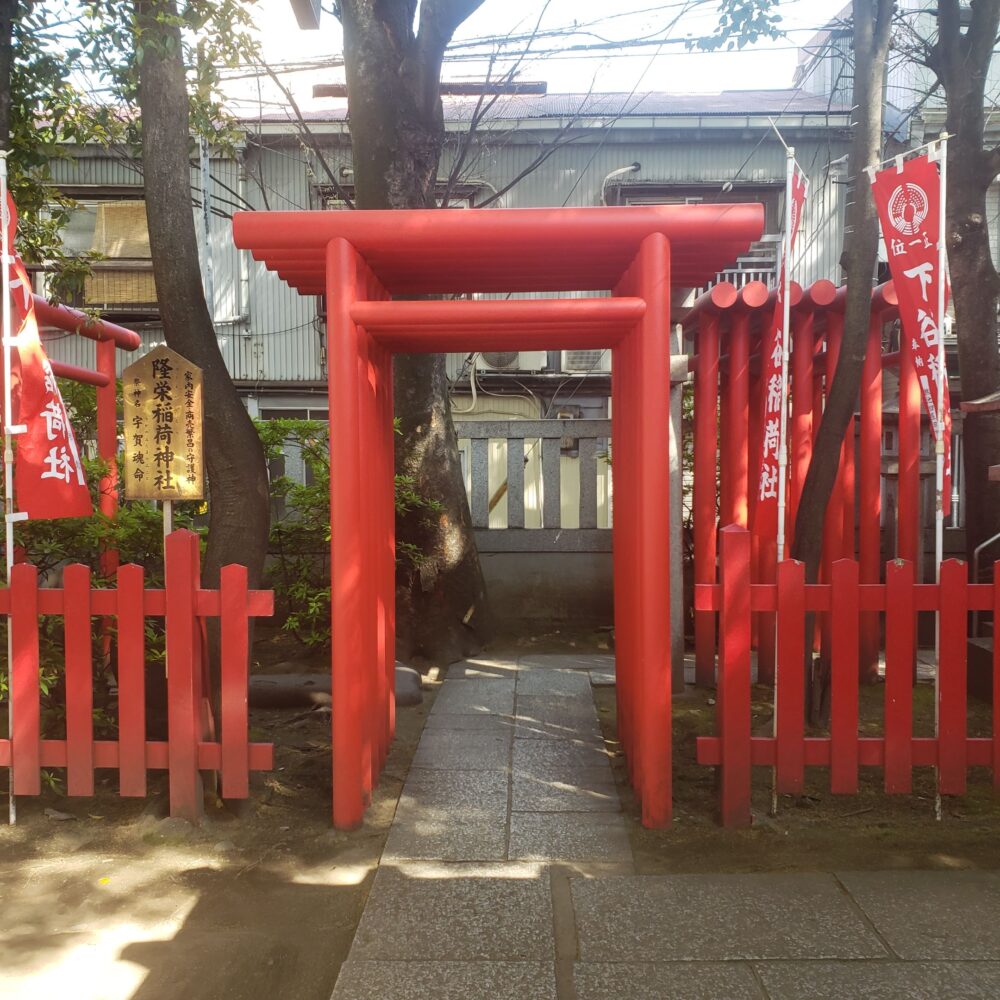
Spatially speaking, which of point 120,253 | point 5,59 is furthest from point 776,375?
point 120,253

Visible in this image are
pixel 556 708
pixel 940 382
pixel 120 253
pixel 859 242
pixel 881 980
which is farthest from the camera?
pixel 120 253

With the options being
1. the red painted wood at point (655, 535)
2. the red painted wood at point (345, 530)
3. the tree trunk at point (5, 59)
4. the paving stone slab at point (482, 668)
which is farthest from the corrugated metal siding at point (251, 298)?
the red painted wood at point (655, 535)

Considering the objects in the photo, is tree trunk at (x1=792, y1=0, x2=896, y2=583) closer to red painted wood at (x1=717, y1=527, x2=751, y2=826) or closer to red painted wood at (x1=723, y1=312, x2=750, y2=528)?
Answer: red painted wood at (x1=717, y1=527, x2=751, y2=826)

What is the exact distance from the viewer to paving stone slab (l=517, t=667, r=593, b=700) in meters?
6.43

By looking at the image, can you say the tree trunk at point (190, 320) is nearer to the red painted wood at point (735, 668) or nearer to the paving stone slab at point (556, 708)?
the paving stone slab at point (556, 708)

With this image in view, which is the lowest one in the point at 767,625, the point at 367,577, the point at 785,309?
the point at 767,625

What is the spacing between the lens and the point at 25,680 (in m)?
4.05

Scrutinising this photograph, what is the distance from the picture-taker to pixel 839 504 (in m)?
6.46

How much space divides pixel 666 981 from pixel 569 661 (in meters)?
→ 4.62

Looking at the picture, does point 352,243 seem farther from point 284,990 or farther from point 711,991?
point 711,991

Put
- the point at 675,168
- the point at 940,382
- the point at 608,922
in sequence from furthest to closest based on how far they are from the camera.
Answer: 1. the point at 675,168
2. the point at 940,382
3. the point at 608,922

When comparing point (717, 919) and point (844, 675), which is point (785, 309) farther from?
point (717, 919)

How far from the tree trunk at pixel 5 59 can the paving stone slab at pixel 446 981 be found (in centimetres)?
438

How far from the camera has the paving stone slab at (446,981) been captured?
2760mm
